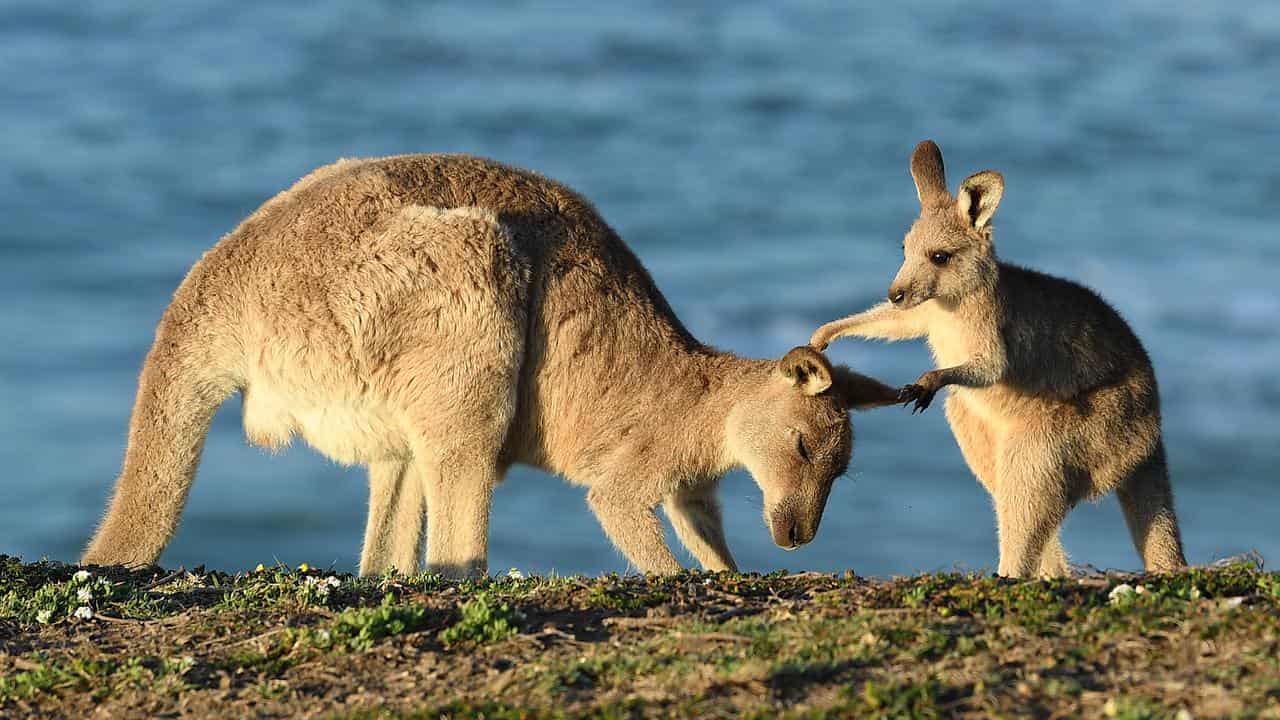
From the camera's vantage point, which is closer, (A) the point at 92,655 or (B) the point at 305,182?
(A) the point at 92,655

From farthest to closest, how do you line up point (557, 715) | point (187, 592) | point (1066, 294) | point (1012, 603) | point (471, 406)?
point (1066, 294), point (471, 406), point (187, 592), point (1012, 603), point (557, 715)

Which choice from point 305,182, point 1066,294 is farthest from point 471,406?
point 1066,294

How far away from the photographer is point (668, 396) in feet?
30.0

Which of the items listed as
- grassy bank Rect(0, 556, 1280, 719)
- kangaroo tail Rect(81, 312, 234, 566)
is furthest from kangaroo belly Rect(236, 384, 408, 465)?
grassy bank Rect(0, 556, 1280, 719)

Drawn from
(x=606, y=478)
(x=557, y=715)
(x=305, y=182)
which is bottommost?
(x=557, y=715)

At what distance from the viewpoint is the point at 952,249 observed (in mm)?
8742

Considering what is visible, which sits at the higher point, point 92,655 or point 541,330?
point 541,330

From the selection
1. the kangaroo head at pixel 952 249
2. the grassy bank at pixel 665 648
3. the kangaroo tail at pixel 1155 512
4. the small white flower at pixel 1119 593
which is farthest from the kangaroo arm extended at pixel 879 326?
the small white flower at pixel 1119 593

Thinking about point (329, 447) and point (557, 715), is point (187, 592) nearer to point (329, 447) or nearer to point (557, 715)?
point (329, 447)

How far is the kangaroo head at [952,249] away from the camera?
28.4 ft

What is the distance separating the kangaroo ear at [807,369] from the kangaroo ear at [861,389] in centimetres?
22

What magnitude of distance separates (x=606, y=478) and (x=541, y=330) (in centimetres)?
97

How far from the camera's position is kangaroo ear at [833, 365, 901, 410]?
28.9 feet

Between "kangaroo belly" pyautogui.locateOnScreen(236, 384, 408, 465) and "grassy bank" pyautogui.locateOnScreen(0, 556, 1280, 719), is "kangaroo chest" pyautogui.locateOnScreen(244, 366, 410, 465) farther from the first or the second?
"grassy bank" pyautogui.locateOnScreen(0, 556, 1280, 719)
